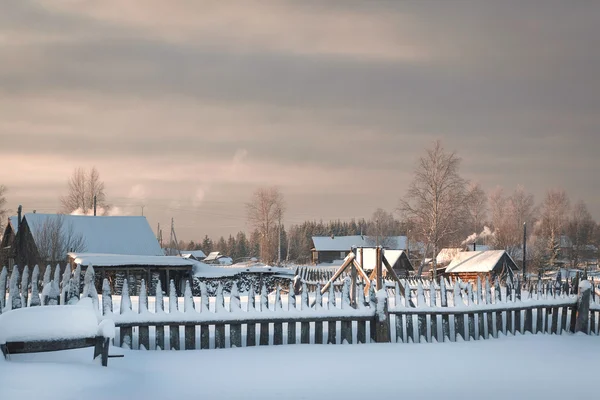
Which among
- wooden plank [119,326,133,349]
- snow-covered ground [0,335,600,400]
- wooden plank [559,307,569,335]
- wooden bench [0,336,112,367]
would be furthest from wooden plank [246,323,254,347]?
wooden plank [559,307,569,335]

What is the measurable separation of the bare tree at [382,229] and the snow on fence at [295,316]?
87093 mm

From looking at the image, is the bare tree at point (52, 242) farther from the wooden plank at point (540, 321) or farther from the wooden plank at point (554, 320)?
the wooden plank at point (554, 320)

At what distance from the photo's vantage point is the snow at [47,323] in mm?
7180

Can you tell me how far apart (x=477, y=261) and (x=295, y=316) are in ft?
137

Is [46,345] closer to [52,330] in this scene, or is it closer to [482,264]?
[52,330]

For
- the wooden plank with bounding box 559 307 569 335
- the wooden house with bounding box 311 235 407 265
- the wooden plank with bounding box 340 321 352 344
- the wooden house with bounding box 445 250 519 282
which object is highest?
the wooden plank with bounding box 340 321 352 344

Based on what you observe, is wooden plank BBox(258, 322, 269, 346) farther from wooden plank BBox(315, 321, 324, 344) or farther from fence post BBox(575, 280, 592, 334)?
fence post BBox(575, 280, 592, 334)

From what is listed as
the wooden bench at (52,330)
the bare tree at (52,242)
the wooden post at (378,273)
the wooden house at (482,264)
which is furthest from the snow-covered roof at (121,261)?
the wooden bench at (52,330)

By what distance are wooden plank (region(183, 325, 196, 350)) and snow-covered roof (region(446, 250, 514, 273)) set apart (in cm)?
4053

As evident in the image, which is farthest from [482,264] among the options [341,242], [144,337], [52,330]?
[341,242]

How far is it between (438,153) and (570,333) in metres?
36.4

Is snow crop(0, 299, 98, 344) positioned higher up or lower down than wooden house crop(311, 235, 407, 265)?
higher up

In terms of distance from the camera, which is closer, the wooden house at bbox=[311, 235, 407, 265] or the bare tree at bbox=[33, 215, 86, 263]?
the bare tree at bbox=[33, 215, 86, 263]

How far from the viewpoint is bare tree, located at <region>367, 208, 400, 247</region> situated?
10244cm
